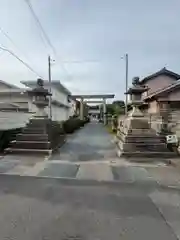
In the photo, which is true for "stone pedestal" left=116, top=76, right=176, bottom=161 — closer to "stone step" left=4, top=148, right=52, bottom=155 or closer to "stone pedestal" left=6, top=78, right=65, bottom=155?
"stone step" left=4, top=148, right=52, bottom=155

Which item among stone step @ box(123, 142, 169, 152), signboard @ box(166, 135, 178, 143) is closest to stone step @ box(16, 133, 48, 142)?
stone step @ box(123, 142, 169, 152)

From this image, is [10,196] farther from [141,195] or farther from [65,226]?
[141,195]

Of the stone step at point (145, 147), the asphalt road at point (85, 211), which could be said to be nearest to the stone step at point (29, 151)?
the stone step at point (145, 147)

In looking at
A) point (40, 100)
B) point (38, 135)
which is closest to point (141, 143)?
point (38, 135)

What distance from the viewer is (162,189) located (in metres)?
7.00

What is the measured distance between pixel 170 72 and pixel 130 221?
101 feet

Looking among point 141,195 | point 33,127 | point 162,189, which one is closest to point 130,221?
point 141,195

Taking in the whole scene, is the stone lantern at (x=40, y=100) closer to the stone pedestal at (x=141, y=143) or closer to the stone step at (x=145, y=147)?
the stone pedestal at (x=141, y=143)

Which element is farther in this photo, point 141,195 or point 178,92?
point 178,92

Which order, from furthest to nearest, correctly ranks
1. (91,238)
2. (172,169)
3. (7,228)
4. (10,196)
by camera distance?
1. (172,169)
2. (10,196)
3. (7,228)
4. (91,238)

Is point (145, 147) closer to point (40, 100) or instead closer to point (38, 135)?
point (38, 135)

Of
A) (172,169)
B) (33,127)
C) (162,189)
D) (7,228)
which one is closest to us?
(7,228)

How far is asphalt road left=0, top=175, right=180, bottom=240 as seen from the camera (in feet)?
13.8

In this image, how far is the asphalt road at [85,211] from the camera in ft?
13.8
